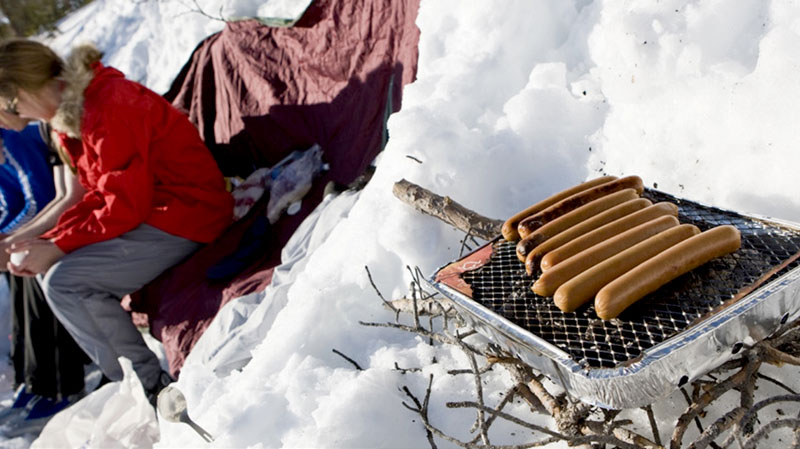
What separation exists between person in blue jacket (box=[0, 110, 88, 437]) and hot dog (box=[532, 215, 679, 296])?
412 cm

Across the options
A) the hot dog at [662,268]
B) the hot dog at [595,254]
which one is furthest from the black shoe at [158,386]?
the hot dog at [662,268]

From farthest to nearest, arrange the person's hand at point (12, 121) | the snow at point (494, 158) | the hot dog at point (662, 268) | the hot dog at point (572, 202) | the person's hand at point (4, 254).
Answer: the person's hand at point (4, 254) < the person's hand at point (12, 121) < the snow at point (494, 158) < the hot dog at point (572, 202) < the hot dog at point (662, 268)

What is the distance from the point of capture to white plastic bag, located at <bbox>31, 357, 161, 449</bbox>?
3320mm

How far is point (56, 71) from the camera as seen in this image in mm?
3684

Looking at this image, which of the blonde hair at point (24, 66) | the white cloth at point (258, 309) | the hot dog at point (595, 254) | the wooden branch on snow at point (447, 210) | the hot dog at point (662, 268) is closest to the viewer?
the hot dog at point (662, 268)

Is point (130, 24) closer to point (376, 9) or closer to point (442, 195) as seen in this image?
point (376, 9)

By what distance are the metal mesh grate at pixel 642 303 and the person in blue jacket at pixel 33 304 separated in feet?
13.1

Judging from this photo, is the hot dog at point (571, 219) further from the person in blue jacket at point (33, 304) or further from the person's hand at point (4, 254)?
the person's hand at point (4, 254)

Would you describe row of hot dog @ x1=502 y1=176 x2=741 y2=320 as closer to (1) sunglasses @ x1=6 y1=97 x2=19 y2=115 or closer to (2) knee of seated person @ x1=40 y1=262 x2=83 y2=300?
(2) knee of seated person @ x1=40 y1=262 x2=83 y2=300

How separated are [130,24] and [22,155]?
479cm

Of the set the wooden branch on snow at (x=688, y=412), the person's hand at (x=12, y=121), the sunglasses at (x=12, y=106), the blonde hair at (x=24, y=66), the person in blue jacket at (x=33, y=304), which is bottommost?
the person in blue jacket at (x=33, y=304)

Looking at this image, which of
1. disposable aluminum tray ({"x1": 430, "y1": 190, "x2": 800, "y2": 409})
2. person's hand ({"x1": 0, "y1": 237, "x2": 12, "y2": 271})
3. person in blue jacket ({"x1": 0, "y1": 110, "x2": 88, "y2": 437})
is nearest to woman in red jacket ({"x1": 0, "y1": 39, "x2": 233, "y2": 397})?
person's hand ({"x1": 0, "y1": 237, "x2": 12, "y2": 271})

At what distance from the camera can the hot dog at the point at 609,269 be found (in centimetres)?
150

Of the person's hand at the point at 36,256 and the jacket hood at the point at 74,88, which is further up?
the jacket hood at the point at 74,88
